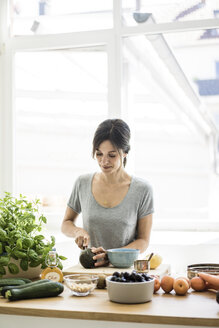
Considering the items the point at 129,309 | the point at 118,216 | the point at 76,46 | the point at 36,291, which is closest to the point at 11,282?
the point at 36,291

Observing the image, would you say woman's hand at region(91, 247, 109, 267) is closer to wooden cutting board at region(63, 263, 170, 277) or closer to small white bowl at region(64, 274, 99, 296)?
wooden cutting board at region(63, 263, 170, 277)

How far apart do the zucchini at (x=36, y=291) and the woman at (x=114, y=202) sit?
72 centimetres

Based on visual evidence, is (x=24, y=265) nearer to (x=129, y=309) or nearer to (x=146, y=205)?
(x=129, y=309)

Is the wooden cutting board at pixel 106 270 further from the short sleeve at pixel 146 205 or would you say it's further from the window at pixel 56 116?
the window at pixel 56 116

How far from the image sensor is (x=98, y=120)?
158 inches

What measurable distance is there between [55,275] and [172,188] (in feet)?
6.85

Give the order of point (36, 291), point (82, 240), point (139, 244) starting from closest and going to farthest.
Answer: point (36, 291), point (82, 240), point (139, 244)

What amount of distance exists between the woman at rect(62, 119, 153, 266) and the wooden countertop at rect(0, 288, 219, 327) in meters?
0.79

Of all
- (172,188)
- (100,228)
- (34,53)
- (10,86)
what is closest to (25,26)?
(34,53)

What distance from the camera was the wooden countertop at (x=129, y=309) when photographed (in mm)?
1639

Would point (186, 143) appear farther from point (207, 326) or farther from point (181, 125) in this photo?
point (207, 326)

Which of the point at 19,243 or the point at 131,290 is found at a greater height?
the point at 19,243

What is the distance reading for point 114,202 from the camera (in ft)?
9.19

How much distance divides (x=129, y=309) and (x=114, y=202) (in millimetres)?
1098
